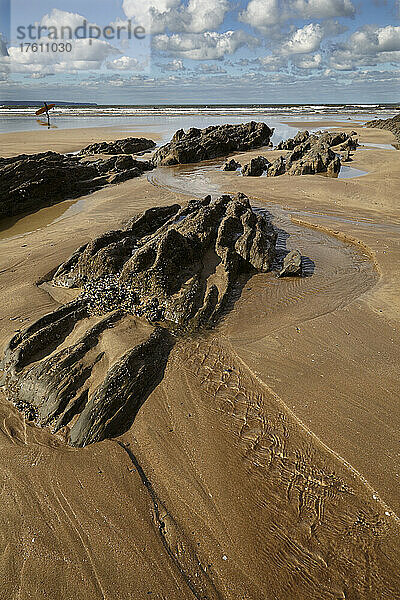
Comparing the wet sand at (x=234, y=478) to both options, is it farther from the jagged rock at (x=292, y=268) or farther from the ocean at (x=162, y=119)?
the ocean at (x=162, y=119)

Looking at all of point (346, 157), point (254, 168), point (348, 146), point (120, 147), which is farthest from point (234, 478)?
Result: point (348, 146)

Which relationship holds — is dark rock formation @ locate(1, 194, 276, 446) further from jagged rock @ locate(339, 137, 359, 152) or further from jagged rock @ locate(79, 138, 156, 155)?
jagged rock @ locate(339, 137, 359, 152)

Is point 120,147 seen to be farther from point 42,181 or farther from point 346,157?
point 346,157

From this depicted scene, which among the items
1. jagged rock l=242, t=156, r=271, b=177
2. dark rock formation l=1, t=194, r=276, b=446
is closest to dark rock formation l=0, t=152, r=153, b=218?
jagged rock l=242, t=156, r=271, b=177

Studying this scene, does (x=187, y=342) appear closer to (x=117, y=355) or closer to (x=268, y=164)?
(x=117, y=355)

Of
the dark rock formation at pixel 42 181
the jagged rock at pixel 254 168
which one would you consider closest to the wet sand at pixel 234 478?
the dark rock formation at pixel 42 181

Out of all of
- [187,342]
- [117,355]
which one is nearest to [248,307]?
[187,342]
